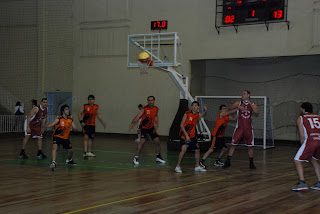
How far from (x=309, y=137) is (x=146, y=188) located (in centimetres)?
326

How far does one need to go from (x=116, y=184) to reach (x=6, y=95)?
19987 mm

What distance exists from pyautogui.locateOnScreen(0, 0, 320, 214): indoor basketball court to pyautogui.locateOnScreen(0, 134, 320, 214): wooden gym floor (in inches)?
1.4

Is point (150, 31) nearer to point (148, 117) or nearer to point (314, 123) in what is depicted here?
point (148, 117)

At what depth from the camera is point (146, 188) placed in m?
8.66

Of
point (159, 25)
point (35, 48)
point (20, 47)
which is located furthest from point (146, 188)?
point (20, 47)

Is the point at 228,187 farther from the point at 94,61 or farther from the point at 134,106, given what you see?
the point at 94,61

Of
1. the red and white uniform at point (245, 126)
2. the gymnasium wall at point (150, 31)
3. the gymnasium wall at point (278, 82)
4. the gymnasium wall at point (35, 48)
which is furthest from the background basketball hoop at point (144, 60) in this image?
the gymnasium wall at point (35, 48)

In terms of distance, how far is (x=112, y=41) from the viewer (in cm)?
2469

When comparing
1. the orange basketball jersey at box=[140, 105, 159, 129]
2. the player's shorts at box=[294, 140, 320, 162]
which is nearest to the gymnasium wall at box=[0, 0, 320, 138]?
the orange basketball jersey at box=[140, 105, 159, 129]

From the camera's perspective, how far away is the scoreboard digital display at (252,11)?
61.2ft

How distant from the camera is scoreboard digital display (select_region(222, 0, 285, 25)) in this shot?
61.2 ft

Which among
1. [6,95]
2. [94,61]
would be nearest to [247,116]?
[94,61]

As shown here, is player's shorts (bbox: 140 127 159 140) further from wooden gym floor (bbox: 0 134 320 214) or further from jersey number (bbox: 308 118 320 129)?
jersey number (bbox: 308 118 320 129)

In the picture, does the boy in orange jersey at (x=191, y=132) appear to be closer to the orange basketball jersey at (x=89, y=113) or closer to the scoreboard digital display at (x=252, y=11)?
the orange basketball jersey at (x=89, y=113)
